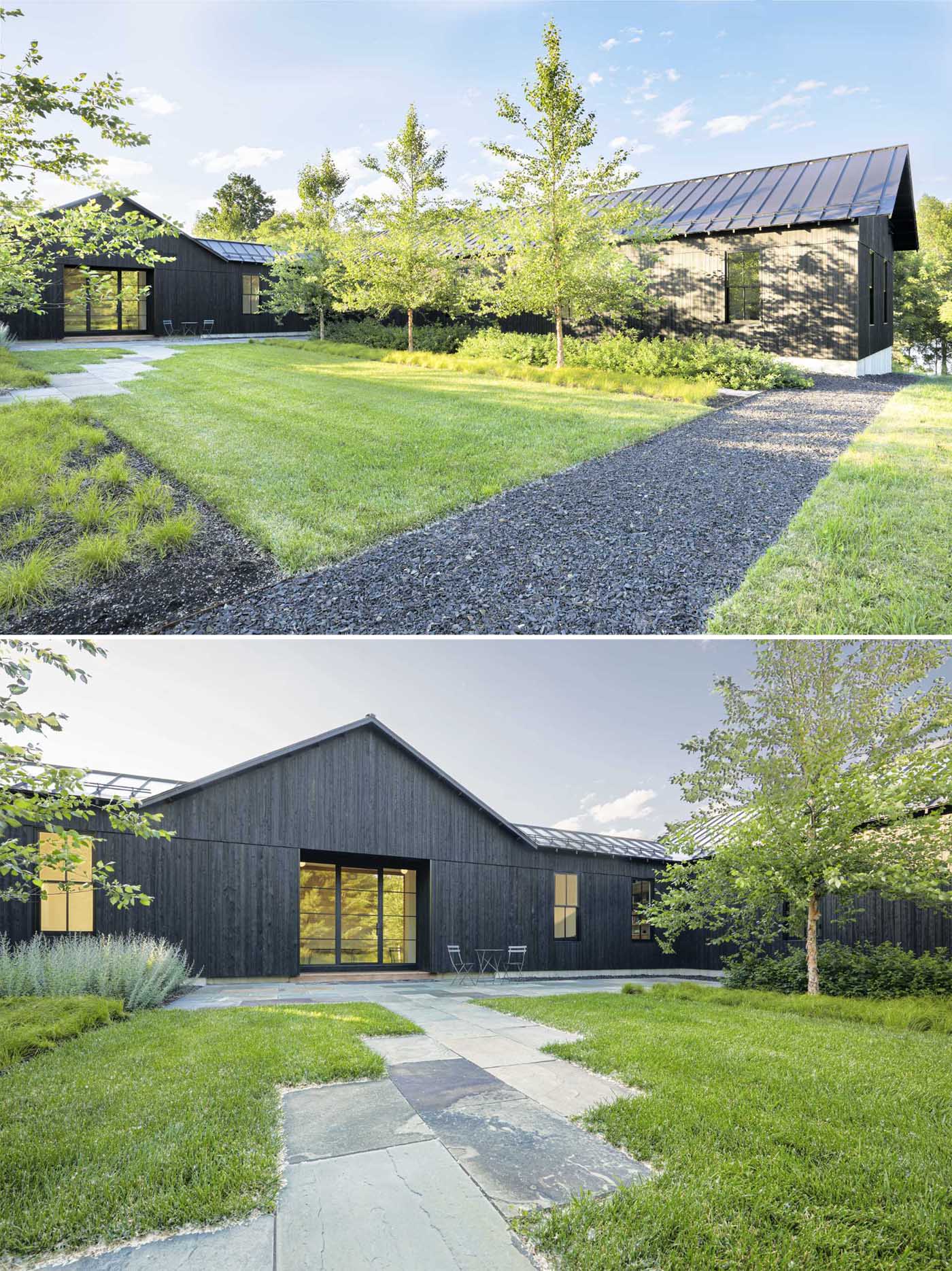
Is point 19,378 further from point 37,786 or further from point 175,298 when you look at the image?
point 175,298

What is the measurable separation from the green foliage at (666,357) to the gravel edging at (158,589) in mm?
12034

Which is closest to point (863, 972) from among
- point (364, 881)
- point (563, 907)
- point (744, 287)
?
point (563, 907)

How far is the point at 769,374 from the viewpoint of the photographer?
15.4m

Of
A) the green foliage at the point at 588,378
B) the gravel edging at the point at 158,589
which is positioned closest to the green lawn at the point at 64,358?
the green foliage at the point at 588,378

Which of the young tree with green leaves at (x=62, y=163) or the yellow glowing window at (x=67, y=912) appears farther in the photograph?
the yellow glowing window at (x=67, y=912)

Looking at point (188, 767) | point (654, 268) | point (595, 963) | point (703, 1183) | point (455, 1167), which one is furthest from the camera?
point (654, 268)

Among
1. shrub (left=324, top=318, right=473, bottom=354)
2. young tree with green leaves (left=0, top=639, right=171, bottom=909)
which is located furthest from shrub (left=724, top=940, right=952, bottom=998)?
shrub (left=324, top=318, right=473, bottom=354)

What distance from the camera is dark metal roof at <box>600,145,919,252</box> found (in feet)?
58.8

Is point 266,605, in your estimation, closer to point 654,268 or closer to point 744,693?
point 744,693

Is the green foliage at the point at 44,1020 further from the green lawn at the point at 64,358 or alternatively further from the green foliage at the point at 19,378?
the green lawn at the point at 64,358

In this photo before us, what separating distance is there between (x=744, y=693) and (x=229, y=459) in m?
6.42

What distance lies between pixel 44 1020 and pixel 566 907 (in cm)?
1101

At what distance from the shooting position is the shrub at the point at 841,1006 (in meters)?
6.64

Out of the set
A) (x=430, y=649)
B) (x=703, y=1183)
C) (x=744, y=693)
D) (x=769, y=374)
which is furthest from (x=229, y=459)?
(x=769, y=374)
